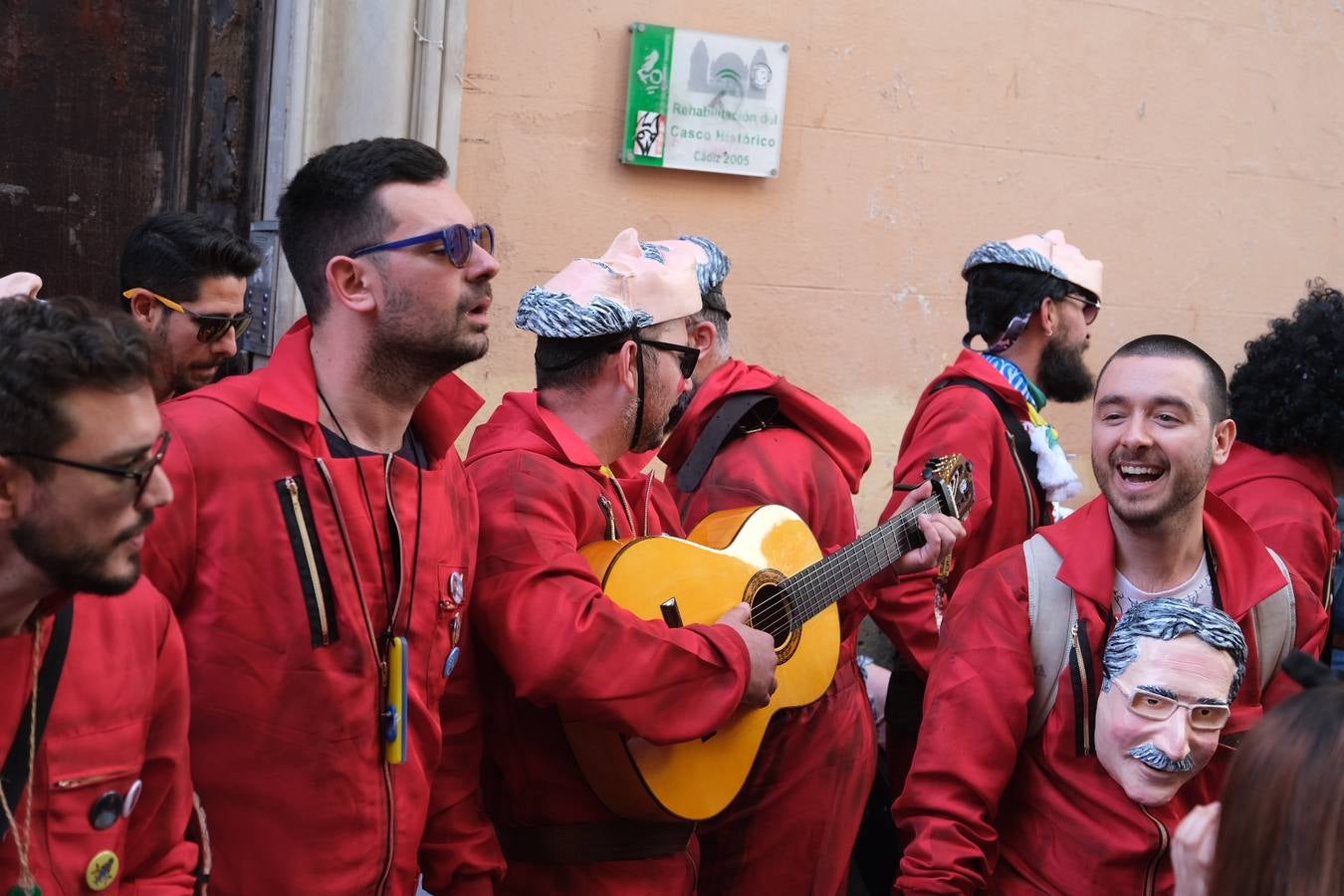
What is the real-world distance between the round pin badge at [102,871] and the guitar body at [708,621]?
1.03 meters

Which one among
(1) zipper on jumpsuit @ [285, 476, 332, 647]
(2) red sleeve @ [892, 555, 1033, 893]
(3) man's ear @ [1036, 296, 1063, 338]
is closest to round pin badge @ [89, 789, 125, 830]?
(1) zipper on jumpsuit @ [285, 476, 332, 647]

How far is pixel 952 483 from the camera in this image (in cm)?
395

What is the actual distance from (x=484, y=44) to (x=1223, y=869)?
3917 mm

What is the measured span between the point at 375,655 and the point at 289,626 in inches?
6.5

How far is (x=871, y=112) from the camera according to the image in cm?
565

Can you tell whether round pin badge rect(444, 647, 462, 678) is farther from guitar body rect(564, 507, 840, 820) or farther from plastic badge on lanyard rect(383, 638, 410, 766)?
guitar body rect(564, 507, 840, 820)

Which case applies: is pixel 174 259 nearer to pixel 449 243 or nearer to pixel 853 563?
pixel 449 243

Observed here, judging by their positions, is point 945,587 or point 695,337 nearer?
point 695,337

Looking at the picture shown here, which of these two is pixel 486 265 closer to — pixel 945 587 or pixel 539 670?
pixel 539 670

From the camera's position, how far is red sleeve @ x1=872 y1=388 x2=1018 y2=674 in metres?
4.06

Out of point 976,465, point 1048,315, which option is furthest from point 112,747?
point 1048,315

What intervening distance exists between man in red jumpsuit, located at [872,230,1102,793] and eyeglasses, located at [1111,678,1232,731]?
1.21 meters

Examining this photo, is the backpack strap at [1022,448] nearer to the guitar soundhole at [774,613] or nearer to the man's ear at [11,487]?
the guitar soundhole at [774,613]

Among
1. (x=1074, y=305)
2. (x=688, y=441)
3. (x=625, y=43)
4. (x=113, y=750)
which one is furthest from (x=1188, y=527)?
(x=625, y=43)
